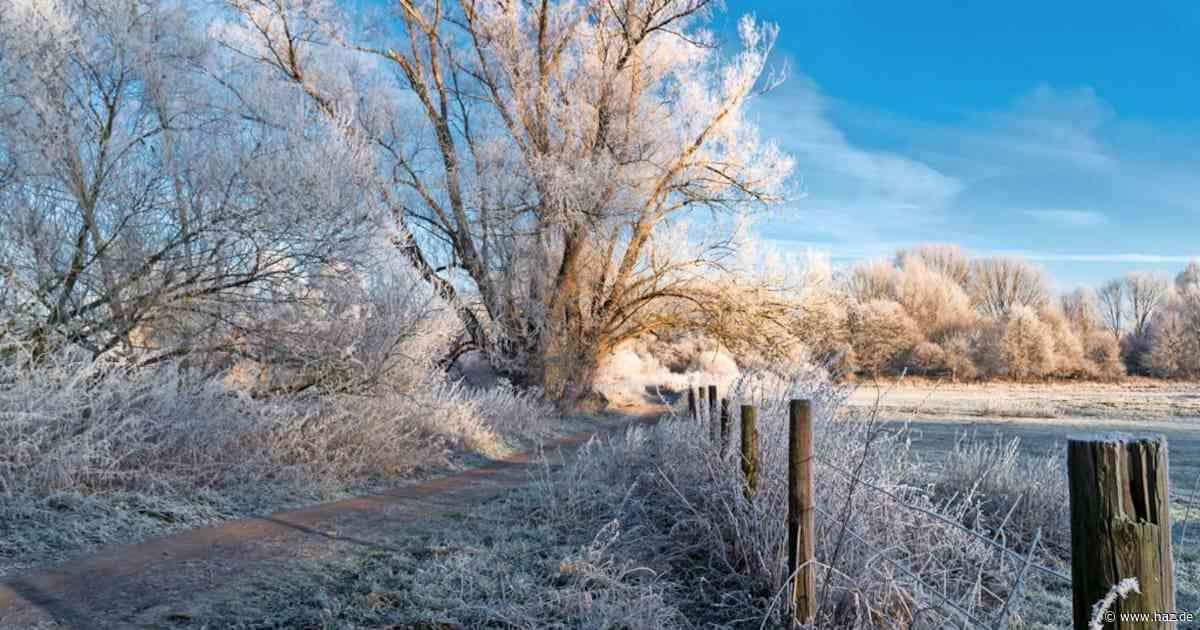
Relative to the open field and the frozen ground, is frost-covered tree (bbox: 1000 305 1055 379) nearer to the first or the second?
the open field

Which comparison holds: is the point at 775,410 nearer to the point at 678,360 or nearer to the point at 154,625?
the point at 154,625

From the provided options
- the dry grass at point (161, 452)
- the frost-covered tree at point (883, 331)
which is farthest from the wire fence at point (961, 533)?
the frost-covered tree at point (883, 331)

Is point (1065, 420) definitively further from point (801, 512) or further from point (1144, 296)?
point (1144, 296)

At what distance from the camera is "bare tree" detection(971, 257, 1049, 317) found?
5809cm

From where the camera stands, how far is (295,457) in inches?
348

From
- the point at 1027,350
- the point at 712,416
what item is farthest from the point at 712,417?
the point at 1027,350

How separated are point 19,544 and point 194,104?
236 inches

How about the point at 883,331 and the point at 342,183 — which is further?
the point at 883,331

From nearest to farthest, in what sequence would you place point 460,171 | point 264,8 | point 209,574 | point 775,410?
1. point 209,574
2. point 775,410
3. point 264,8
4. point 460,171

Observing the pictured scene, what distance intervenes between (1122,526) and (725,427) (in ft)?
13.7

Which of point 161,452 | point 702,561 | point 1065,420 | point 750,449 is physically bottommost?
point 1065,420

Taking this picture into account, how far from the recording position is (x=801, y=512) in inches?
170

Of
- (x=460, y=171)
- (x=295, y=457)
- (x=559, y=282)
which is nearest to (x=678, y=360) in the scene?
(x=559, y=282)

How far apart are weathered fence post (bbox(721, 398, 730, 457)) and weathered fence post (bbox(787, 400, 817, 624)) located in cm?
158
